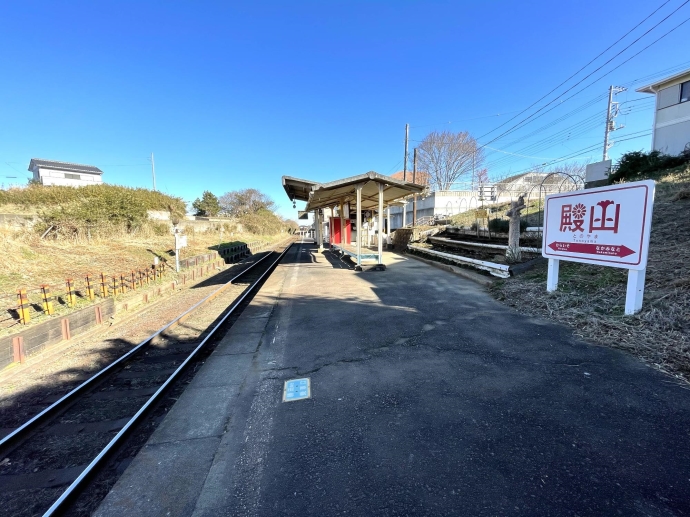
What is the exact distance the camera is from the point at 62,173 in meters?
41.3

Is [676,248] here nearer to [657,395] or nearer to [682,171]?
[657,395]

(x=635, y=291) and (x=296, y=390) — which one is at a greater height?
(x=635, y=291)

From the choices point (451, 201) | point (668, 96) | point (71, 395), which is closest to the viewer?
point (71, 395)

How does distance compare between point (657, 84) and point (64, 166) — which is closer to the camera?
point (657, 84)

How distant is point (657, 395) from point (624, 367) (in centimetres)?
54

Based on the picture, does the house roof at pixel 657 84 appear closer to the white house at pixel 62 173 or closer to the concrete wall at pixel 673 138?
the concrete wall at pixel 673 138

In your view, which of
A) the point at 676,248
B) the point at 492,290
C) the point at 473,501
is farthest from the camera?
the point at 492,290

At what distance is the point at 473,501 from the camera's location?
1.70 meters

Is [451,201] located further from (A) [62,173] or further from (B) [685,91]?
(A) [62,173]

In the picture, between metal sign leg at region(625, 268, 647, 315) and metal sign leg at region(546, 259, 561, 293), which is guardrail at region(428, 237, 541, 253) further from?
metal sign leg at region(625, 268, 647, 315)

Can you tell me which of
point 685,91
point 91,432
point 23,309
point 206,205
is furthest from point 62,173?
point 685,91

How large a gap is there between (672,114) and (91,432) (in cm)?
2462

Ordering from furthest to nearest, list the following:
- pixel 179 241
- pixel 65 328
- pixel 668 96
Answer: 1. pixel 668 96
2. pixel 179 241
3. pixel 65 328

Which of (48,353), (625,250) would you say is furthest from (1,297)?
(625,250)
